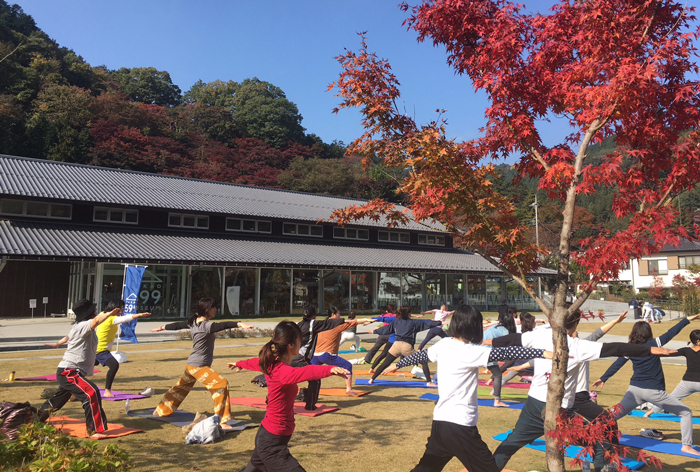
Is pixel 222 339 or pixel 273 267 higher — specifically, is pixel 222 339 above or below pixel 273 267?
below

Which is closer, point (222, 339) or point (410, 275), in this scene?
point (222, 339)

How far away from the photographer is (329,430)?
6.66m

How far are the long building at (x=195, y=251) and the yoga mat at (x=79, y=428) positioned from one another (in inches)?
661

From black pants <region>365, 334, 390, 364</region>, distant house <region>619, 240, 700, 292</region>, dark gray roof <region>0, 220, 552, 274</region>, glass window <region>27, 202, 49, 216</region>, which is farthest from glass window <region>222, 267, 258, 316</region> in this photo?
distant house <region>619, 240, 700, 292</region>

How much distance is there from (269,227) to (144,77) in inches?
2010

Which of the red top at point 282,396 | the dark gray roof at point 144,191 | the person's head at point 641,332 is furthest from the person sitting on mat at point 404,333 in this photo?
the dark gray roof at point 144,191

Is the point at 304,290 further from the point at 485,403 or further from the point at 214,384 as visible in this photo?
the point at 214,384

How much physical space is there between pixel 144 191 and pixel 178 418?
987 inches

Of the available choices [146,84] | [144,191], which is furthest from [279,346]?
[146,84]

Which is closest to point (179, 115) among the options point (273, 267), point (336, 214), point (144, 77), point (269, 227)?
point (144, 77)

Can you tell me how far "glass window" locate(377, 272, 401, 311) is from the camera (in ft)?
105

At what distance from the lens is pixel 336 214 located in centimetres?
585

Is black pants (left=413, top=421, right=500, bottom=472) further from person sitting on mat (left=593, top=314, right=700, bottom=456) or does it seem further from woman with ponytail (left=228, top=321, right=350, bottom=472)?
person sitting on mat (left=593, top=314, right=700, bottom=456)

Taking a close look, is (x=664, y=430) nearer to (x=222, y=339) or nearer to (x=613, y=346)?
(x=613, y=346)
